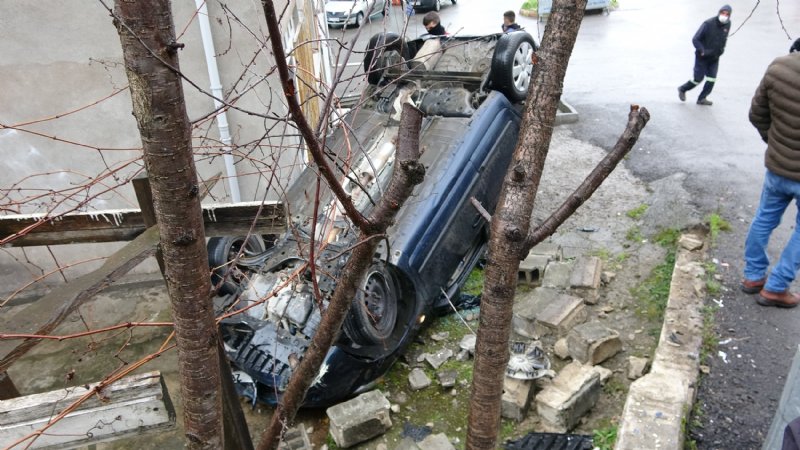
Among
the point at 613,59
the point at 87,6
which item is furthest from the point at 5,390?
the point at 613,59

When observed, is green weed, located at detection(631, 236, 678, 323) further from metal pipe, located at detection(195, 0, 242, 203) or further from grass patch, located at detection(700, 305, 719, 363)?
metal pipe, located at detection(195, 0, 242, 203)

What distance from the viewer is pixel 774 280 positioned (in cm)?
462

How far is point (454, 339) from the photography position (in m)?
5.14

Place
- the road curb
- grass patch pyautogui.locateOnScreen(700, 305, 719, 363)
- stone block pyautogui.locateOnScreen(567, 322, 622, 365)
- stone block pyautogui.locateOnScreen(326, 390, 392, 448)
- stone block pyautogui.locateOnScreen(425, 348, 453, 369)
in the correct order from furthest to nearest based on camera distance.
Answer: stone block pyautogui.locateOnScreen(425, 348, 453, 369)
stone block pyautogui.locateOnScreen(567, 322, 622, 365)
grass patch pyautogui.locateOnScreen(700, 305, 719, 363)
stone block pyautogui.locateOnScreen(326, 390, 392, 448)
the road curb

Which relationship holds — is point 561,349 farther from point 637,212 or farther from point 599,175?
point 599,175

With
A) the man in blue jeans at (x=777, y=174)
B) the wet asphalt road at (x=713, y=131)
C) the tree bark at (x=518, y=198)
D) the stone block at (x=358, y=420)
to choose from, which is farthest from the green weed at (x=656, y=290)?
the tree bark at (x=518, y=198)

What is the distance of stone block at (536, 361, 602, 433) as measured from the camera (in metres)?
3.96

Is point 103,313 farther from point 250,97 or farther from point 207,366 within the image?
point 207,366

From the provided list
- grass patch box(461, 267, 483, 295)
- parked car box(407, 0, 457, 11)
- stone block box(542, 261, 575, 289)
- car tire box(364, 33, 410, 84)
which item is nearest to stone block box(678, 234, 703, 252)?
stone block box(542, 261, 575, 289)

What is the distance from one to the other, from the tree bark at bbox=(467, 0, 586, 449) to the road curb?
6.05ft

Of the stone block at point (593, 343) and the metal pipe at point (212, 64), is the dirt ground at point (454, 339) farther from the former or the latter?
the metal pipe at point (212, 64)

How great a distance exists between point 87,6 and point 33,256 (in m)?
2.88

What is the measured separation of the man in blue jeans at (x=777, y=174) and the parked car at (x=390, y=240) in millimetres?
2174

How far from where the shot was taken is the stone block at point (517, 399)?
4.16m
